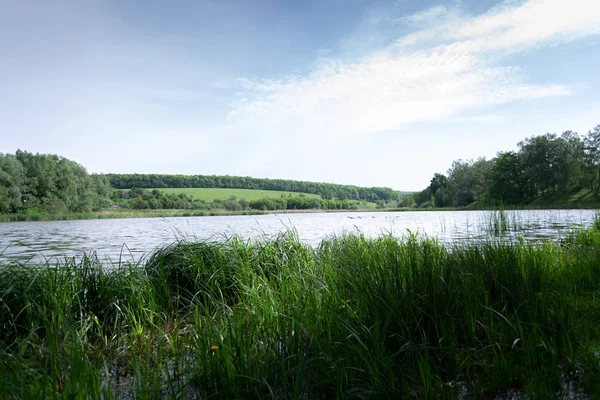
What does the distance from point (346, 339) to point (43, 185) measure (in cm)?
6569

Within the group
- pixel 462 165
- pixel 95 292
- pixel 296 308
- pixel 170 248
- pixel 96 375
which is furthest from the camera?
pixel 462 165

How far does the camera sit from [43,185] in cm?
5462

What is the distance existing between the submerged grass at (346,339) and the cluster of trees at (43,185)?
182 ft

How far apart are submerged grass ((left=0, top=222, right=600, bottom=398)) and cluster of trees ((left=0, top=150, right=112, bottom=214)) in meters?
55.5

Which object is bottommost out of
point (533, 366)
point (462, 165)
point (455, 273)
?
point (533, 366)

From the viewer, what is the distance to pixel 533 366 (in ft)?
7.81

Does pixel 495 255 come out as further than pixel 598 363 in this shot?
Yes

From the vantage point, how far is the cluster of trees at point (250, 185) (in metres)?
103

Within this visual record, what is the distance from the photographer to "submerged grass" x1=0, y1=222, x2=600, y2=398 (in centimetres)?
222

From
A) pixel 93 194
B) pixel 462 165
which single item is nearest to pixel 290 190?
pixel 462 165

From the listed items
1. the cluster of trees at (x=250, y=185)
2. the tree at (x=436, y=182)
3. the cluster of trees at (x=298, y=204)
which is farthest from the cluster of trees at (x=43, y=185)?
the tree at (x=436, y=182)

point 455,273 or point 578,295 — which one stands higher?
point 455,273

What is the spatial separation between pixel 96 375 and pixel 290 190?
11864 cm

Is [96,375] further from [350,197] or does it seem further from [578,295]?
[350,197]
